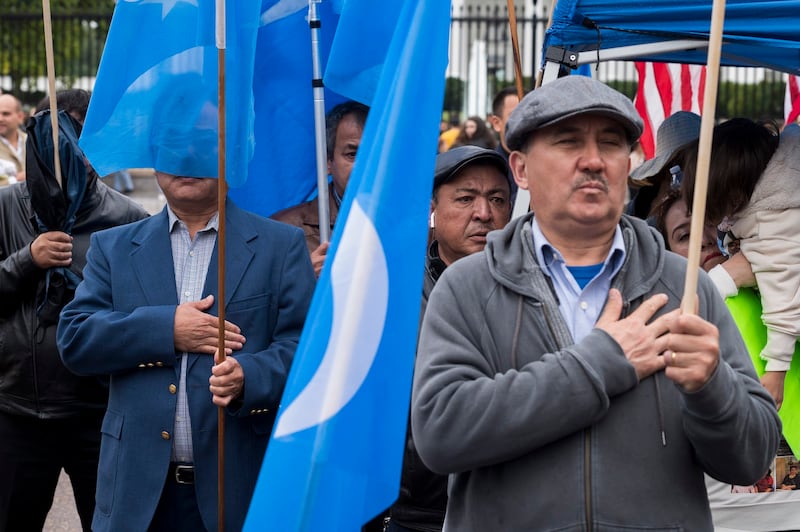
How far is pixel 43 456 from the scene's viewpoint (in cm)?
455

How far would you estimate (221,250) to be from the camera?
11.1 feet

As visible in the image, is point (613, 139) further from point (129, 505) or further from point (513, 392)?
point (129, 505)

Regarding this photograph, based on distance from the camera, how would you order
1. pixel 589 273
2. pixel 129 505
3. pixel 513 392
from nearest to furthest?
pixel 513 392 < pixel 589 273 < pixel 129 505

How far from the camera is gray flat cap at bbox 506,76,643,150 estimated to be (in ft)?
8.10

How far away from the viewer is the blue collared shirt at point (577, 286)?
251 centimetres

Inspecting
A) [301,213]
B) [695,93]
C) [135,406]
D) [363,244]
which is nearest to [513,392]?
[363,244]

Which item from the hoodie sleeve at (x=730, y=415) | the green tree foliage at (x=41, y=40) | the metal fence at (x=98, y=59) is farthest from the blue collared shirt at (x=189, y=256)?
the green tree foliage at (x=41, y=40)

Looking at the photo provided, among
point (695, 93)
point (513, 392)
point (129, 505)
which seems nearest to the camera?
point (513, 392)

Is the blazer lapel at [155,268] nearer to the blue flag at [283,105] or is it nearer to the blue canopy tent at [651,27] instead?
the blue flag at [283,105]

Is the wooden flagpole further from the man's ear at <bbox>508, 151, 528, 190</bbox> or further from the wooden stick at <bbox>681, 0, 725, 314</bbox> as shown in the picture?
the wooden stick at <bbox>681, 0, 725, 314</bbox>

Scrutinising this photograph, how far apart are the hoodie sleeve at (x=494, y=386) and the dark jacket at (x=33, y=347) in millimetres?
2359

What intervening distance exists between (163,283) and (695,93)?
137 inches

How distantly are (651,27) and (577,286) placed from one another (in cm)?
139

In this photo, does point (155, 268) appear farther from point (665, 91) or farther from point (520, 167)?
point (665, 91)
